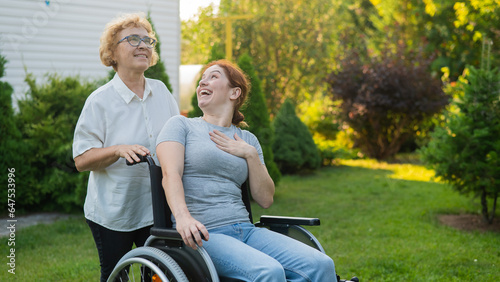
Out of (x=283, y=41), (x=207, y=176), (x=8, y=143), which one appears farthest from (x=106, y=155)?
(x=283, y=41)

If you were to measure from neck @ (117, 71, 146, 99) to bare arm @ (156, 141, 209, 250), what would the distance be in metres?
0.34

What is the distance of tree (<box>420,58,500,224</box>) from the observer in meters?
4.89

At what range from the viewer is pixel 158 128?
2359mm

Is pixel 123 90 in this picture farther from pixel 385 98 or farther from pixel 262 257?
pixel 385 98

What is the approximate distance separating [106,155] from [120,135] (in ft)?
0.47

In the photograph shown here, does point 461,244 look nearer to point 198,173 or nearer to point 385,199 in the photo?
point 385,199

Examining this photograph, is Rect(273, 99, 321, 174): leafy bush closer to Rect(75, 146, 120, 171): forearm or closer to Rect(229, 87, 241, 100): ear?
Rect(229, 87, 241, 100): ear

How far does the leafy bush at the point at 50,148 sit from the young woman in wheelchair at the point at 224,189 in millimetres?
3605

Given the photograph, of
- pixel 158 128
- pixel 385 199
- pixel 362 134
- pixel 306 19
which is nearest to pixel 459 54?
pixel 306 19

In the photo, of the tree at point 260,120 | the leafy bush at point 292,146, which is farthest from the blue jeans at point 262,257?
the leafy bush at point 292,146

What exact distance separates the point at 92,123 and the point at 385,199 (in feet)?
17.4

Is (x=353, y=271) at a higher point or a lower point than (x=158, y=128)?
lower

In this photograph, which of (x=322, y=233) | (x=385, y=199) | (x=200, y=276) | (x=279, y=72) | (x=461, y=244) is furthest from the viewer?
(x=279, y=72)

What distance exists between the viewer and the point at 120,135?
2.25 m
